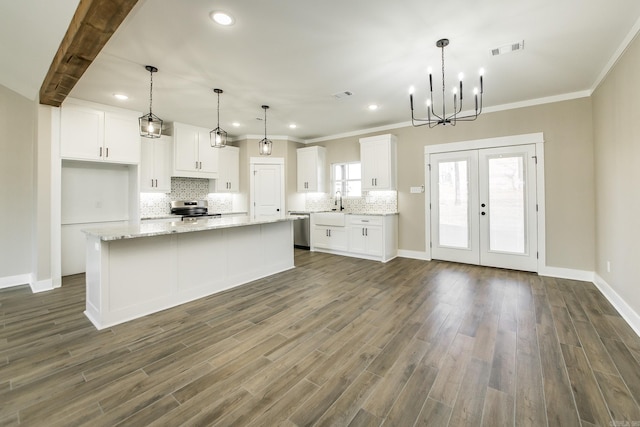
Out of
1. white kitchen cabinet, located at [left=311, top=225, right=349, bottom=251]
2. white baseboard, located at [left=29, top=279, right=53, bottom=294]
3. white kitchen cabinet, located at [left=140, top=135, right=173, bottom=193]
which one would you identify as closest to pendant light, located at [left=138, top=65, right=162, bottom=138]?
white kitchen cabinet, located at [left=140, top=135, right=173, bottom=193]

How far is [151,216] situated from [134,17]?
3.73 metres

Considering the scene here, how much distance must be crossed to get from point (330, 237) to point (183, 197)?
10.9ft

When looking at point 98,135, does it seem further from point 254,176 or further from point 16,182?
point 254,176

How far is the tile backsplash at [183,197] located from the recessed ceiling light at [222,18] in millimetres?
3990

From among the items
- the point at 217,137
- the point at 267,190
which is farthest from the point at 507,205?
the point at 267,190

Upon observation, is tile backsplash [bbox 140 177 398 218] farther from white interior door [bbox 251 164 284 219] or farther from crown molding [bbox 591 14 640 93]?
crown molding [bbox 591 14 640 93]

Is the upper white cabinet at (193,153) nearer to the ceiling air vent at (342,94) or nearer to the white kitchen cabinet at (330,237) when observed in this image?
the white kitchen cabinet at (330,237)

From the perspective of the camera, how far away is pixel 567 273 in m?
4.14

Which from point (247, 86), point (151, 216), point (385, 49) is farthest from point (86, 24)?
point (151, 216)

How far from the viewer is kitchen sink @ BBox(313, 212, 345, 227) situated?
593 cm

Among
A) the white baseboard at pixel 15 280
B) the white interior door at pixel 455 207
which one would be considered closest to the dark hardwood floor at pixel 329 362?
the white baseboard at pixel 15 280

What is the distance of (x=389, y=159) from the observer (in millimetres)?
5520

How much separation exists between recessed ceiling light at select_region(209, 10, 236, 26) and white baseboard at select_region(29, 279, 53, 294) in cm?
413

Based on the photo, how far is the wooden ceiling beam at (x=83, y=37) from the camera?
1.87 m
